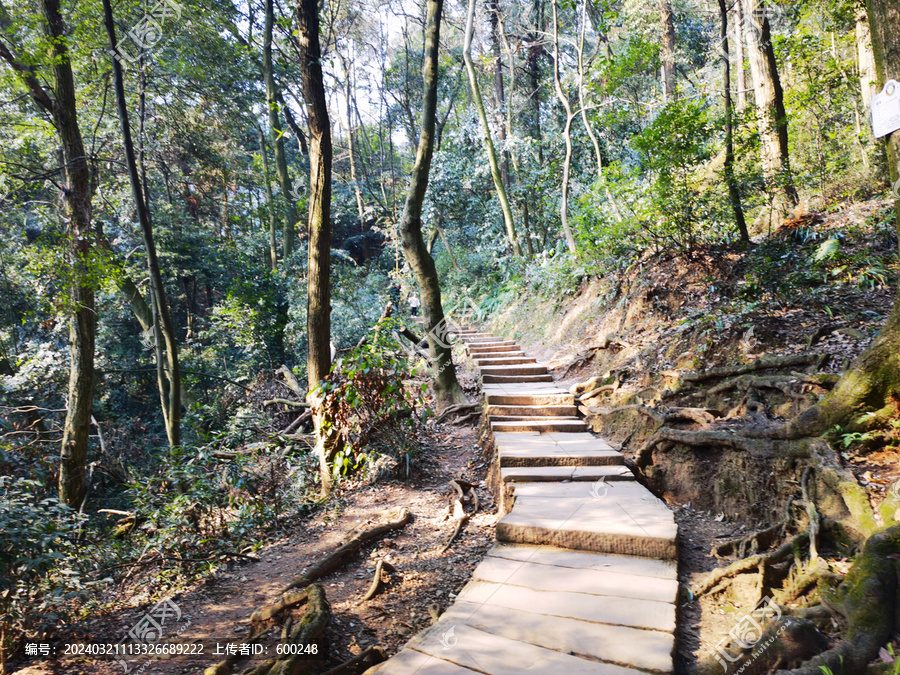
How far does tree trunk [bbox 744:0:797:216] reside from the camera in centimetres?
673

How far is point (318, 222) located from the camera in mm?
5852

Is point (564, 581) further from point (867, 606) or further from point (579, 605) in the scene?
point (867, 606)

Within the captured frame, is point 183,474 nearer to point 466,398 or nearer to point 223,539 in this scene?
point 223,539

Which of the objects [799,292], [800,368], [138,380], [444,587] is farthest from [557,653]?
[138,380]

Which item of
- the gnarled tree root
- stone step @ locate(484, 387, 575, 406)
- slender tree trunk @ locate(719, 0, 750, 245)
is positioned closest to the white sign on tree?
the gnarled tree root

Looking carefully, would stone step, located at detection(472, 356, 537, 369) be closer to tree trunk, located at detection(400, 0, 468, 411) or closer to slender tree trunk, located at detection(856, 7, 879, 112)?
tree trunk, located at detection(400, 0, 468, 411)

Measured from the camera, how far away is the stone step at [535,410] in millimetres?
6000

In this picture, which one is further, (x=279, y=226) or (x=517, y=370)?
(x=279, y=226)

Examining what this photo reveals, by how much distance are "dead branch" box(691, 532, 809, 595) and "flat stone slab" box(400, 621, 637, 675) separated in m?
1.02

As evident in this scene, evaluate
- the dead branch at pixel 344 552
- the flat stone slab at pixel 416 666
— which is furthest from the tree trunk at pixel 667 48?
the flat stone slab at pixel 416 666

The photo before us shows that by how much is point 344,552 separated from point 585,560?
5.96 feet

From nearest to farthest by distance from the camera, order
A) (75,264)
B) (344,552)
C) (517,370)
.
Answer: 1. (344,552)
2. (75,264)
3. (517,370)

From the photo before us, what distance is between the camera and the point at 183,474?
4941 mm

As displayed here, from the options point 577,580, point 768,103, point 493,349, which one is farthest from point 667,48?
point 577,580
